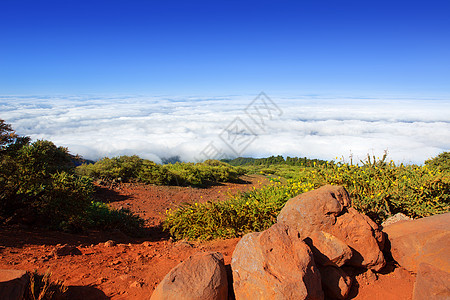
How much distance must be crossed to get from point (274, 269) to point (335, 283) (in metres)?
1.01

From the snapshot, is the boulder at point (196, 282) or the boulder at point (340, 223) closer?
the boulder at point (196, 282)

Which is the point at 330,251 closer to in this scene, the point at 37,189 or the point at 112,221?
the point at 112,221

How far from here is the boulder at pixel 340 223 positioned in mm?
3889

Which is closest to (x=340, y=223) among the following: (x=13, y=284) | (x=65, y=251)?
(x=13, y=284)

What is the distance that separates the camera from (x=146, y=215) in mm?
8883

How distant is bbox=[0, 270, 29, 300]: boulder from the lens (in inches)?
98.9

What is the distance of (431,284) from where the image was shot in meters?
3.11

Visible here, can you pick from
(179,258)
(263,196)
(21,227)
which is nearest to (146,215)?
(21,227)

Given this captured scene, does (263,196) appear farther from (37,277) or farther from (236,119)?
(37,277)

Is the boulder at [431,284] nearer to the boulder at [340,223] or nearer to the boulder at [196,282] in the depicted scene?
the boulder at [340,223]

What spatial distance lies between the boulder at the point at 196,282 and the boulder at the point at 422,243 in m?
2.77

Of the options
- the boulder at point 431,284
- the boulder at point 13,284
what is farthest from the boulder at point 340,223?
the boulder at point 13,284

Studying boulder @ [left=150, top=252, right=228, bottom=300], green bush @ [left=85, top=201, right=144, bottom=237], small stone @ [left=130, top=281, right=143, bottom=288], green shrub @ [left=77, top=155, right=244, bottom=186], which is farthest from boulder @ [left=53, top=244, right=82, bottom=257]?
green shrub @ [left=77, top=155, right=244, bottom=186]

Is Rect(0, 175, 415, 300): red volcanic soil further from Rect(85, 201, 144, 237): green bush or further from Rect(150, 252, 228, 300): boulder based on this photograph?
Rect(150, 252, 228, 300): boulder
